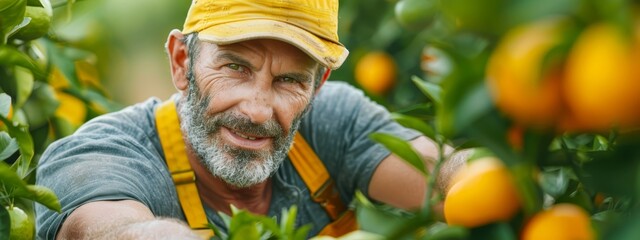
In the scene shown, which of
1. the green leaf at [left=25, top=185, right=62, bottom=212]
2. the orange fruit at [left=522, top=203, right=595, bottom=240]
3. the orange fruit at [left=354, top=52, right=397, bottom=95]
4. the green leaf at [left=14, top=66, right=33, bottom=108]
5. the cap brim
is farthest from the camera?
the orange fruit at [left=354, top=52, right=397, bottom=95]

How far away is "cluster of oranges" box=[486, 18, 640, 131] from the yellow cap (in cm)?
93

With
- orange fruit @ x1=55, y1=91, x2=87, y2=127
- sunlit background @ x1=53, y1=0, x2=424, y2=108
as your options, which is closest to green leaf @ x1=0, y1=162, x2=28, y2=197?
orange fruit @ x1=55, y1=91, x2=87, y2=127

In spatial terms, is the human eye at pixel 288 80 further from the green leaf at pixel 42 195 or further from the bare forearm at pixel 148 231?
the green leaf at pixel 42 195

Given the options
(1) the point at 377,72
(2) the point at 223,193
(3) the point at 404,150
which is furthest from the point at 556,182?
(1) the point at 377,72

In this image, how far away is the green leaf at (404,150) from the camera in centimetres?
80

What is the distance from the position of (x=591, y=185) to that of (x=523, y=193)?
71 mm

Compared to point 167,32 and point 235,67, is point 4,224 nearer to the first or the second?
point 235,67

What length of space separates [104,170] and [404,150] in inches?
26.4

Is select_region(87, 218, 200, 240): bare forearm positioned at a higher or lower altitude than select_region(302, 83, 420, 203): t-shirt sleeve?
higher

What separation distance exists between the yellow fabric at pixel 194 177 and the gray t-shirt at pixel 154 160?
14 millimetres

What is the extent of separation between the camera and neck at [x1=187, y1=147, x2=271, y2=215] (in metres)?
1.64

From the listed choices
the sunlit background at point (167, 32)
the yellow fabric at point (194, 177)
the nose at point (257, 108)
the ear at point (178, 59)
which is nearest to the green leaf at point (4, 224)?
the yellow fabric at point (194, 177)

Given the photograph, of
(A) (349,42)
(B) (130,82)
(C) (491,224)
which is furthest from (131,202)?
(B) (130,82)

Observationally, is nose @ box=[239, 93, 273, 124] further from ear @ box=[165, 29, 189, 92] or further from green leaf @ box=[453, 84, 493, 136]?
green leaf @ box=[453, 84, 493, 136]
